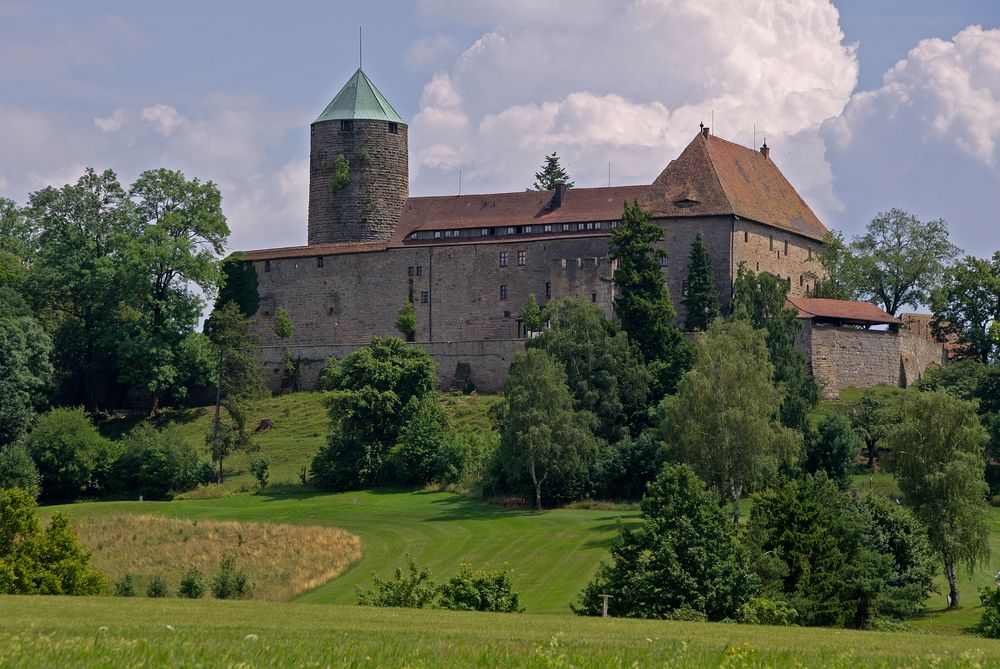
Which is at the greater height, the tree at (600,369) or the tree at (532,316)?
the tree at (532,316)

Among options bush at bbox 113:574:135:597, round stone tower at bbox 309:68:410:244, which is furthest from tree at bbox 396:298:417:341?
bush at bbox 113:574:135:597

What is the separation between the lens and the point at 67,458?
68.4 meters

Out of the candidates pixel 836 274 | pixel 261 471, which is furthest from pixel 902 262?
pixel 261 471

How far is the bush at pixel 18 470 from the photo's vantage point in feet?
213

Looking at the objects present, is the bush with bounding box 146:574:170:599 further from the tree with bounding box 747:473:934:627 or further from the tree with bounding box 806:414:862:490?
the tree with bounding box 806:414:862:490

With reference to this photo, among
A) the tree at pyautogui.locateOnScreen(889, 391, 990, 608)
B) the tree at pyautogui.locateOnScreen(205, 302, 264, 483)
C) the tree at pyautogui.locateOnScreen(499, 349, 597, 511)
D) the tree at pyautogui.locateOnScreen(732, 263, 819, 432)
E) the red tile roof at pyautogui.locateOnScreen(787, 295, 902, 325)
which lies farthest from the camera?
the red tile roof at pyautogui.locateOnScreen(787, 295, 902, 325)

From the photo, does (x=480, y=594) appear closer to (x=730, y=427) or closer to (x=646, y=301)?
(x=730, y=427)

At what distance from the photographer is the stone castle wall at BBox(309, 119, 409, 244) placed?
305 ft

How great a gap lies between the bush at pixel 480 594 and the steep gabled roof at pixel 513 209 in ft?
146

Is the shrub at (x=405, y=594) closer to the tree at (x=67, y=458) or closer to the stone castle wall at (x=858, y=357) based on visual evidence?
the tree at (x=67, y=458)

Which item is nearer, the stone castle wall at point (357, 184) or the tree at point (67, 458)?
the tree at point (67, 458)

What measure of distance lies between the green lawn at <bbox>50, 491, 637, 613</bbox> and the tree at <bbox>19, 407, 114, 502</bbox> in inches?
142

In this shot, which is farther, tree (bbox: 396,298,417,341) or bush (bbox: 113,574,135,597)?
tree (bbox: 396,298,417,341)

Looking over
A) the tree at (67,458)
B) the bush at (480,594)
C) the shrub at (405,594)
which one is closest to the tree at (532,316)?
the tree at (67,458)
